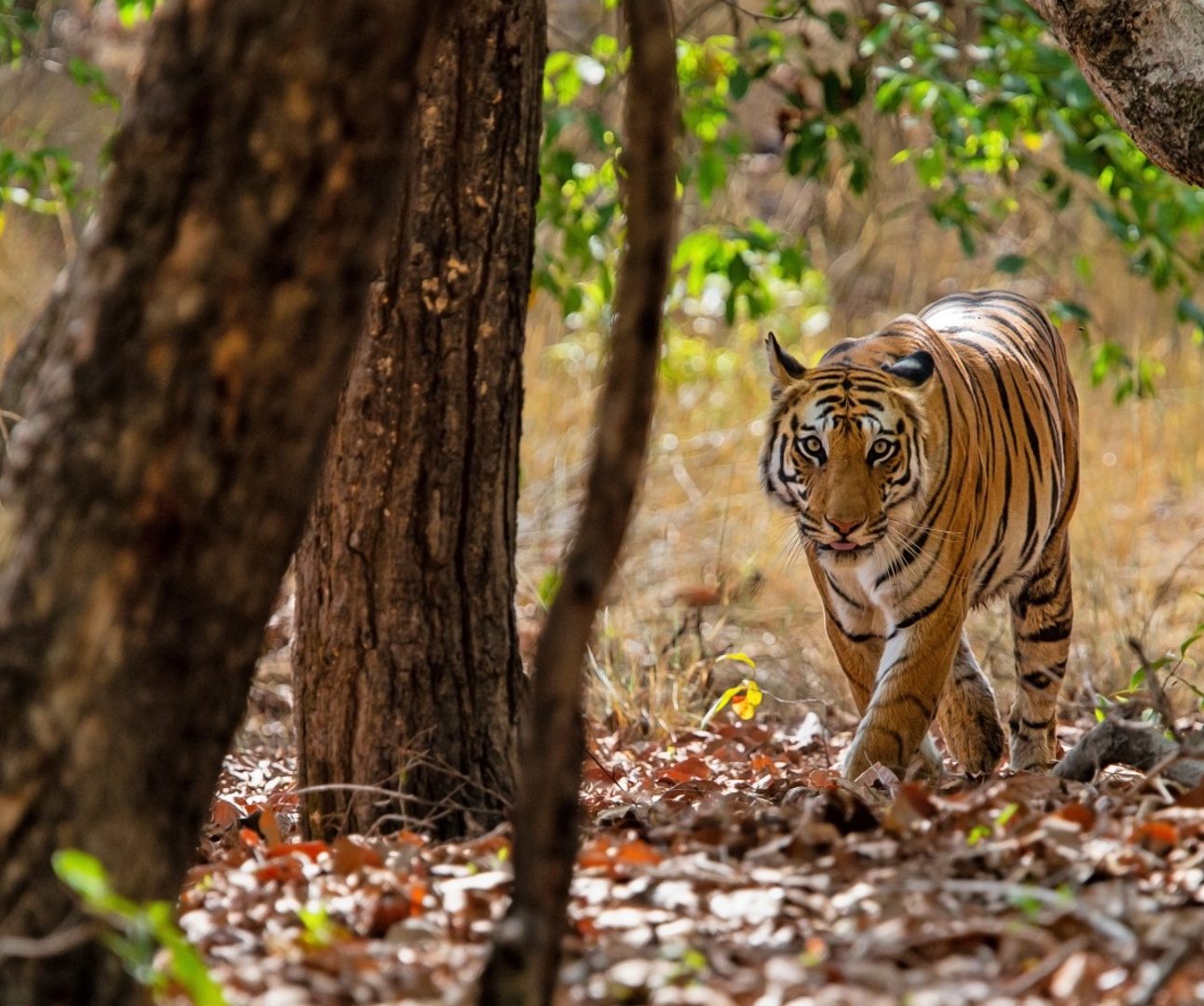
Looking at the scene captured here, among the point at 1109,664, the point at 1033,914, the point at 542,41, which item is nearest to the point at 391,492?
the point at 542,41

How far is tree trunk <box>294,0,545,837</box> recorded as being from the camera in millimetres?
3557

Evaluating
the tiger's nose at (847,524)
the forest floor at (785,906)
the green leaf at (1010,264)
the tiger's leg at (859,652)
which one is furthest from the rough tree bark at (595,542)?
the green leaf at (1010,264)

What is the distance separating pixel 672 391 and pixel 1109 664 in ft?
11.9

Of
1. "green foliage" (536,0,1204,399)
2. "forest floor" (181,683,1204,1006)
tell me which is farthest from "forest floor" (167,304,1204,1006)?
"green foliage" (536,0,1204,399)

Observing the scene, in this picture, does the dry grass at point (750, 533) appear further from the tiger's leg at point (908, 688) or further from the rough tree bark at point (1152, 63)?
the rough tree bark at point (1152, 63)

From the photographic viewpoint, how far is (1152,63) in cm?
398

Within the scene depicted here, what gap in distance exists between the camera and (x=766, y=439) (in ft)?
15.7

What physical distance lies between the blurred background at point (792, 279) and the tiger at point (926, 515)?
0.40 metres

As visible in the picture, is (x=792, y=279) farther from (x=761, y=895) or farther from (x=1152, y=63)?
(x=761, y=895)

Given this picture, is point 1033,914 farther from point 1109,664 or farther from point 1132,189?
point 1109,664

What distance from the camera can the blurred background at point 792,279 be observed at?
602 centimetres

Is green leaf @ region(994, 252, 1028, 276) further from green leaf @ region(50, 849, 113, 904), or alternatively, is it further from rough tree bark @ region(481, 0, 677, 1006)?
green leaf @ region(50, 849, 113, 904)

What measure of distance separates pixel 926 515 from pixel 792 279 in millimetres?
2127

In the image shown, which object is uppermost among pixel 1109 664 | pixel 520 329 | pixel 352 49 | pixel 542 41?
pixel 542 41
